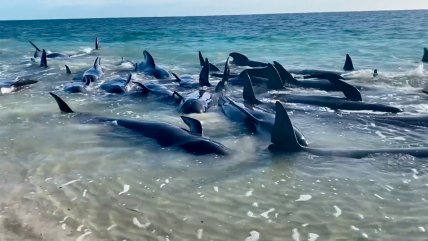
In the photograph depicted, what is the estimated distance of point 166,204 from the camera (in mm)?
5828

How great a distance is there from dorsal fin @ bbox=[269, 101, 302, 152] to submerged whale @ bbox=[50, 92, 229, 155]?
89 centimetres

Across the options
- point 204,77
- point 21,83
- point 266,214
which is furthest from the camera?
point 21,83

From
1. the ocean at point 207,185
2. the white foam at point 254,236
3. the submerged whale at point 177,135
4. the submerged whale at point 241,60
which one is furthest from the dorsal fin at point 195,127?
the submerged whale at point 241,60

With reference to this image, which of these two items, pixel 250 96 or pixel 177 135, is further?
pixel 250 96

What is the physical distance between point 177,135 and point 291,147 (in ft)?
7.03

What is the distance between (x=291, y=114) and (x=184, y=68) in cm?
1183

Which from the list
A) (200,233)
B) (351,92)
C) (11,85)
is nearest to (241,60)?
(351,92)

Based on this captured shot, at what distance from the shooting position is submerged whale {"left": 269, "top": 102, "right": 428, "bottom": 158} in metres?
7.51

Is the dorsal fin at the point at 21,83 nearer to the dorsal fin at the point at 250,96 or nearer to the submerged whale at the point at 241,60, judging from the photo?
the dorsal fin at the point at 250,96

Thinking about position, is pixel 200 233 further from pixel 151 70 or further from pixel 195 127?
pixel 151 70

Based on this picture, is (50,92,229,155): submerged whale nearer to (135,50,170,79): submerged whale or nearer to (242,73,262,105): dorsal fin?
(242,73,262,105): dorsal fin

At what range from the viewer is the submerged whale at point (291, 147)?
751 cm

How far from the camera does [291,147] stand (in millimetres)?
7766

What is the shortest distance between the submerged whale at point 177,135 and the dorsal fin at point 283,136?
0.89 m
